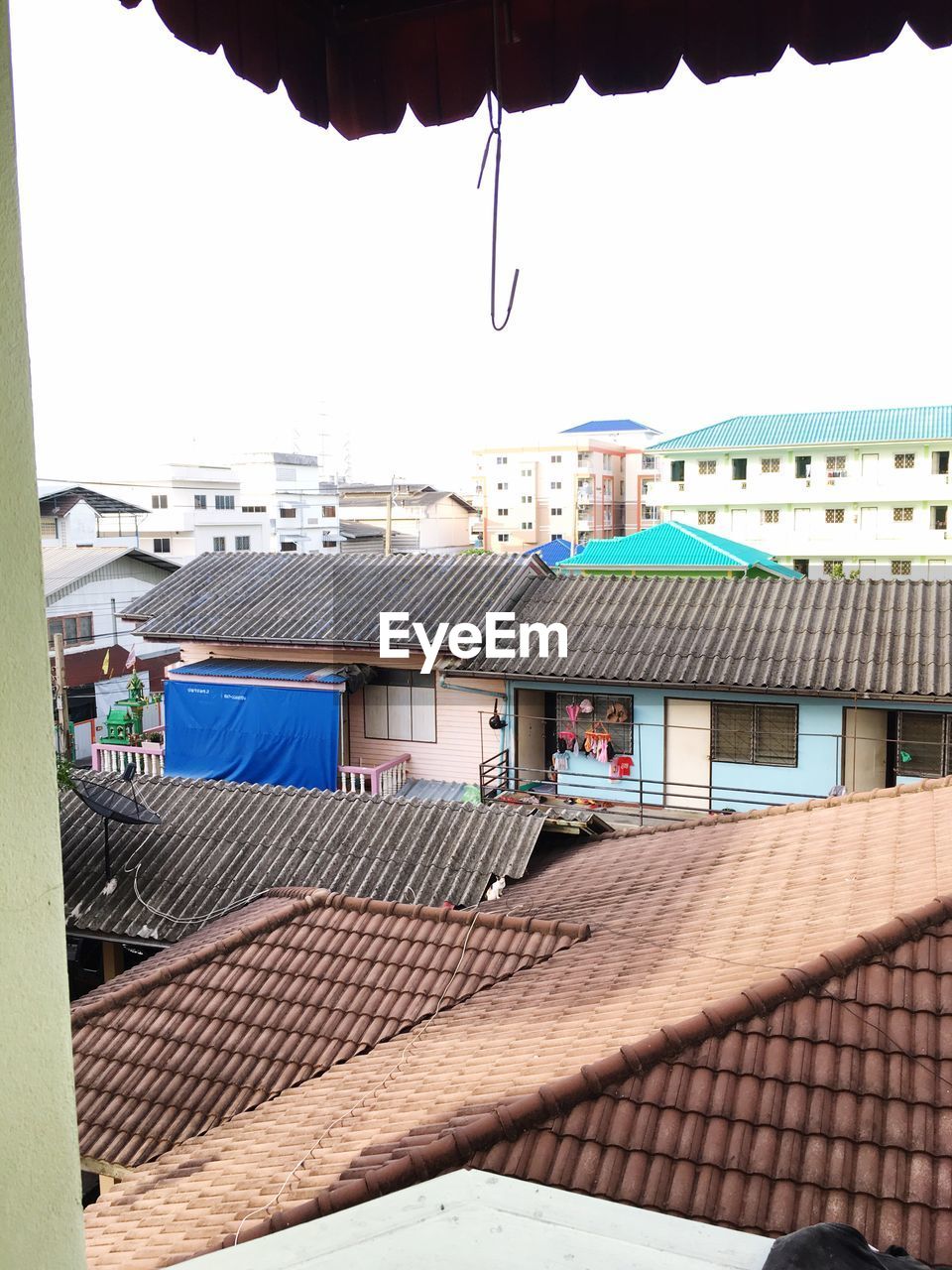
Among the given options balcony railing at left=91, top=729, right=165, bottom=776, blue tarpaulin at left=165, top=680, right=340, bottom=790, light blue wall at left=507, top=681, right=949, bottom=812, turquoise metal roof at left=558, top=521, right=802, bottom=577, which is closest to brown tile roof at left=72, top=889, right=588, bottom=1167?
light blue wall at left=507, top=681, right=949, bottom=812

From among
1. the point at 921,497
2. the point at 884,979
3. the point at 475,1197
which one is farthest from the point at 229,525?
the point at 475,1197

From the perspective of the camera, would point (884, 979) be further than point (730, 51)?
Yes

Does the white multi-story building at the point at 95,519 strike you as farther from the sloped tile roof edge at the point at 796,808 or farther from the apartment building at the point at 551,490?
the apartment building at the point at 551,490

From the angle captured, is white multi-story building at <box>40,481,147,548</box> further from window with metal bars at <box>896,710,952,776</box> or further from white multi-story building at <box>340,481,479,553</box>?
white multi-story building at <box>340,481,479,553</box>

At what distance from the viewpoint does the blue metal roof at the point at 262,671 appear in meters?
12.1

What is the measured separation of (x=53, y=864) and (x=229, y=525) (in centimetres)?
2530

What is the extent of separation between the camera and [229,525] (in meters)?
25.3

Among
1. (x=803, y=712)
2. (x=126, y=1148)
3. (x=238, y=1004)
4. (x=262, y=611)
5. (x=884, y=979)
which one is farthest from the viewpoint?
(x=262, y=611)

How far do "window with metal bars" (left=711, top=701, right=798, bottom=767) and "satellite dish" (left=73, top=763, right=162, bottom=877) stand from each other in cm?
593

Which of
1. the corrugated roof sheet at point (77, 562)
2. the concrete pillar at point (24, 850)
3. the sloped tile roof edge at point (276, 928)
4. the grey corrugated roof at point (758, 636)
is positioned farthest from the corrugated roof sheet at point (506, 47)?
the corrugated roof sheet at point (77, 562)

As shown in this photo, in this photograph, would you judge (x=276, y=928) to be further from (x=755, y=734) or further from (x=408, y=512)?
(x=408, y=512)

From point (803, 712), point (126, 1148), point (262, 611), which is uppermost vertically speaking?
point (262, 611)

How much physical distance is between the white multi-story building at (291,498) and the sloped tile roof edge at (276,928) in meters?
21.0

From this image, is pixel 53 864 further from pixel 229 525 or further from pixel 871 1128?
pixel 229 525
